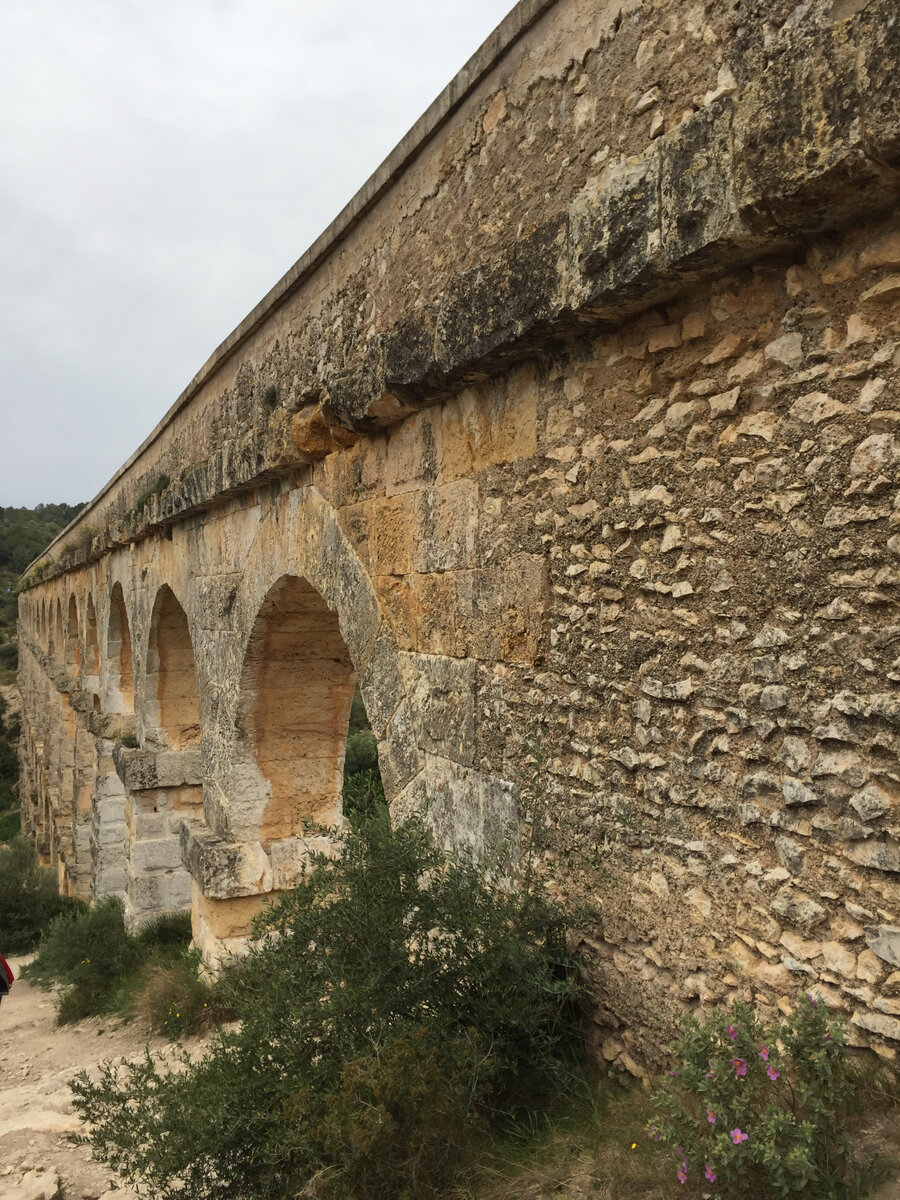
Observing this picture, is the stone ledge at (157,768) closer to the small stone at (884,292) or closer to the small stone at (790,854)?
the small stone at (790,854)

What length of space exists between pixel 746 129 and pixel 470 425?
141cm

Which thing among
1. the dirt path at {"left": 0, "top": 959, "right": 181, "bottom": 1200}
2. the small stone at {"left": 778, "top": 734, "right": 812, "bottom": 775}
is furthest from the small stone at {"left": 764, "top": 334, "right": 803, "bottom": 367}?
the dirt path at {"left": 0, "top": 959, "right": 181, "bottom": 1200}

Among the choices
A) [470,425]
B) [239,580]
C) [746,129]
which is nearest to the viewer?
[746,129]

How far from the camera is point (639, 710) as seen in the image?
7.61ft

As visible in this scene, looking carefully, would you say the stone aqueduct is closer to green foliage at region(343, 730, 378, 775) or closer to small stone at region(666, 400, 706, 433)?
small stone at region(666, 400, 706, 433)

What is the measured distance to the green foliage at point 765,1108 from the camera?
62.4 inches

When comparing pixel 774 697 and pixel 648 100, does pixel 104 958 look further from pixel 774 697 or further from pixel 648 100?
pixel 648 100

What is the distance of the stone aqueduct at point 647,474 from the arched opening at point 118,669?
8258mm

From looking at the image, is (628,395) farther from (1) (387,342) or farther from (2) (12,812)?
(2) (12,812)

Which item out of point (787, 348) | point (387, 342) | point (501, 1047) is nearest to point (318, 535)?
point (387, 342)

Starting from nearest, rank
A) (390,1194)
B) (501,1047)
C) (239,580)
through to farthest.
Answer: (390,1194) < (501,1047) < (239,580)

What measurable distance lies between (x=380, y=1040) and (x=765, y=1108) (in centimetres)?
111

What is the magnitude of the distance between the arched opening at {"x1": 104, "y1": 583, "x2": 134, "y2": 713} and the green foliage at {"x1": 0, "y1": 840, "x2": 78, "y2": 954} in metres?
2.64

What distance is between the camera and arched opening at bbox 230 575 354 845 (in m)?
5.43
